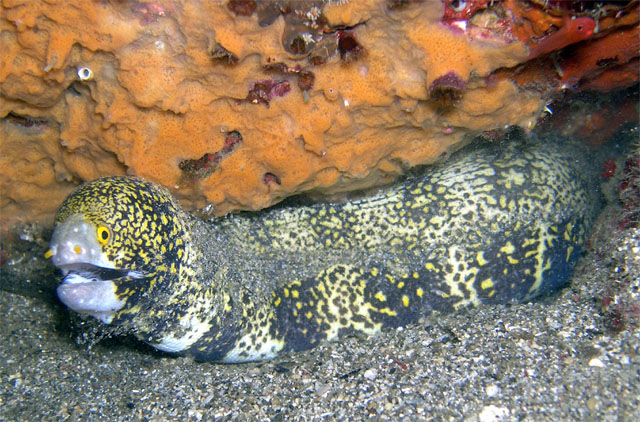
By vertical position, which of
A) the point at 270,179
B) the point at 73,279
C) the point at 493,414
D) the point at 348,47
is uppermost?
the point at 348,47

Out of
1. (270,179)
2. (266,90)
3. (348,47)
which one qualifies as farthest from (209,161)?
(348,47)

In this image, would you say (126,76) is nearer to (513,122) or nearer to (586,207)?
(513,122)

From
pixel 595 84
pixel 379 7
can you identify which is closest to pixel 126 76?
pixel 379 7

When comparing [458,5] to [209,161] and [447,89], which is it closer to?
[447,89]

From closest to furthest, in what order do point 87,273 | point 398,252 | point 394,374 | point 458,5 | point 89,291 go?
point 458,5
point 89,291
point 87,273
point 394,374
point 398,252

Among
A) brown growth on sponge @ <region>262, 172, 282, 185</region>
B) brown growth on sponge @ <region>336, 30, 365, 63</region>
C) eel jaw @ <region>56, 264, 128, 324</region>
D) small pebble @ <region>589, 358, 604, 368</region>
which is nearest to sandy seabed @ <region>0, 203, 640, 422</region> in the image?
small pebble @ <region>589, 358, 604, 368</region>

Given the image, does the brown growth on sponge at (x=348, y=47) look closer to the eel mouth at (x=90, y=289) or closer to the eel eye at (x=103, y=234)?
the eel eye at (x=103, y=234)
